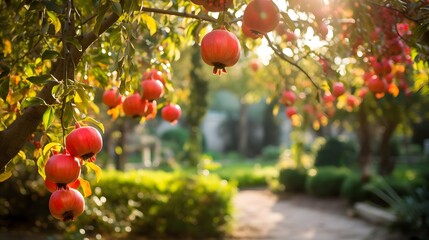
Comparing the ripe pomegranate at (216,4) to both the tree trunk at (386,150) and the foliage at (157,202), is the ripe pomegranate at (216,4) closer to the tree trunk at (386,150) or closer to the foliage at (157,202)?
the foliage at (157,202)

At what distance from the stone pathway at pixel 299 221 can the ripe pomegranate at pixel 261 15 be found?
6863 millimetres

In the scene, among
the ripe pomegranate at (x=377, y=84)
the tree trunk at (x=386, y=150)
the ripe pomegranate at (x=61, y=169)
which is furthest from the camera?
the tree trunk at (x=386, y=150)

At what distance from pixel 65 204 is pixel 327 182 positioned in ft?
39.1

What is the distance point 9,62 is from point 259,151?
1206 inches

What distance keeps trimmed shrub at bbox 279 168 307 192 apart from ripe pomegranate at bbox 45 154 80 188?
13.2 m

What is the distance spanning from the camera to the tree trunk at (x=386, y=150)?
1328 centimetres

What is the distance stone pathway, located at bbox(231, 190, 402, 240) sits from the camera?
8.59 meters

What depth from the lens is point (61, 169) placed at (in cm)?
166

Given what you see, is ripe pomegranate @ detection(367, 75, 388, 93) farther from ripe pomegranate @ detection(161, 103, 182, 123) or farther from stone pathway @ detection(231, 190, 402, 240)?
stone pathway @ detection(231, 190, 402, 240)

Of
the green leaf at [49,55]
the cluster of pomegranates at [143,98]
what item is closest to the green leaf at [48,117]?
the green leaf at [49,55]

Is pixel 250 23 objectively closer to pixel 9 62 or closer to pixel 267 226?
pixel 9 62

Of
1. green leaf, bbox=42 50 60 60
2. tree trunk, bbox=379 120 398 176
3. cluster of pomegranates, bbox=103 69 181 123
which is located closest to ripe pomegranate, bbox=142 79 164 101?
cluster of pomegranates, bbox=103 69 181 123

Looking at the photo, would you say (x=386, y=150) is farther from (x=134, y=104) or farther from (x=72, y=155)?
(x=72, y=155)

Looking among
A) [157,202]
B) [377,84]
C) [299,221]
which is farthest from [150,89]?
[299,221]
